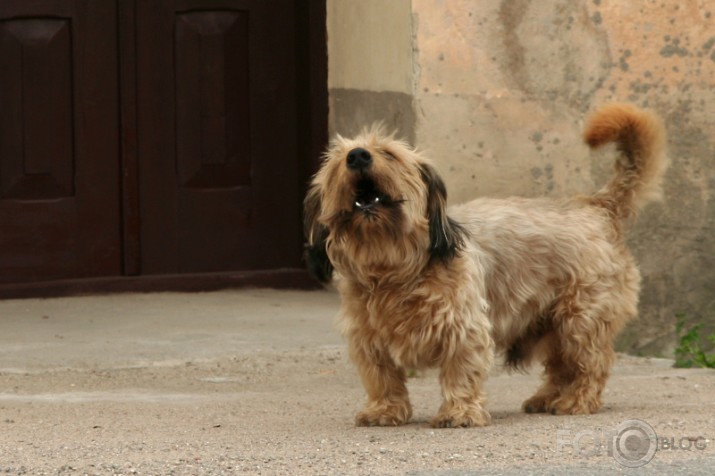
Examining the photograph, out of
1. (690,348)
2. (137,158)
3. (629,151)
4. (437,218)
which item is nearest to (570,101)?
(690,348)

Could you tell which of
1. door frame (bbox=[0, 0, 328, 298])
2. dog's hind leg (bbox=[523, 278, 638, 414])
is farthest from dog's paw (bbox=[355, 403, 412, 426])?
door frame (bbox=[0, 0, 328, 298])

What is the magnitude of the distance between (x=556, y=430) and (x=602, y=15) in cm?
350

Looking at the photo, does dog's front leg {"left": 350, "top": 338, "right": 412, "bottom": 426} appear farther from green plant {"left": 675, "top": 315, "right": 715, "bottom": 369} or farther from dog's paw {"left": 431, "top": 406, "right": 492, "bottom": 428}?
green plant {"left": 675, "top": 315, "right": 715, "bottom": 369}

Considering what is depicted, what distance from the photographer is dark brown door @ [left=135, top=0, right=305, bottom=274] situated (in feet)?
32.5

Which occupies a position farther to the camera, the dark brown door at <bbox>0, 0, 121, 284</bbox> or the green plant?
the dark brown door at <bbox>0, 0, 121, 284</bbox>

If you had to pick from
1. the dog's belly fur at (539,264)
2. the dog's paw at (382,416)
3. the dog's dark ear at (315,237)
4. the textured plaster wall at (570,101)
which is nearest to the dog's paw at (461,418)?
the dog's paw at (382,416)

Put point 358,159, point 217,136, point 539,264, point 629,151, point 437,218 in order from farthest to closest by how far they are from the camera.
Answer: point 217,136, point 629,151, point 539,264, point 437,218, point 358,159

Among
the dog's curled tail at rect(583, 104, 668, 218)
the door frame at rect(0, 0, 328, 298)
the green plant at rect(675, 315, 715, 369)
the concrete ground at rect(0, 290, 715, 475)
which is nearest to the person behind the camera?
the concrete ground at rect(0, 290, 715, 475)

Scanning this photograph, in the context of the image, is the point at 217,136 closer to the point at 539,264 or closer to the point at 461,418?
the point at 539,264

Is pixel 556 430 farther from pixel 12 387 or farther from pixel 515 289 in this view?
pixel 12 387

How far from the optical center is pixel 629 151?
7238mm

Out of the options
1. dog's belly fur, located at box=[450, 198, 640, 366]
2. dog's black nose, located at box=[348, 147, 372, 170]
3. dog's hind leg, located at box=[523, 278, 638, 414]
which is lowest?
dog's hind leg, located at box=[523, 278, 638, 414]

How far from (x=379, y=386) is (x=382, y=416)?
A: 129 millimetres

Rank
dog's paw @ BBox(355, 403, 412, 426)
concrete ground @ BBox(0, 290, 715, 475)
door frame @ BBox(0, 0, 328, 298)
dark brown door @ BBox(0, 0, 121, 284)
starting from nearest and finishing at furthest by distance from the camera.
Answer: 1. concrete ground @ BBox(0, 290, 715, 475)
2. dog's paw @ BBox(355, 403, 412, 426)
3. dark brown door @ BBox(0, 0, 121, 284)
4. door frame @ BBox(0, 0, 328, 298)
